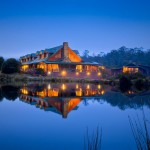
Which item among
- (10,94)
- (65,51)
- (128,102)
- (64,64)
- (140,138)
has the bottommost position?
(128,102)

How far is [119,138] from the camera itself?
9062 millimetres

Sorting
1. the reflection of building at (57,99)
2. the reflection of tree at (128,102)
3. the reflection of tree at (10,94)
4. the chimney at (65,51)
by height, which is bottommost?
the reflection of tree at (128,102)

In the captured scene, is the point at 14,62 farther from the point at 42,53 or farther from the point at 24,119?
the point at 24,119

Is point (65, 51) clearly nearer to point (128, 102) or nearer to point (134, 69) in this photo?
point (134, 69)

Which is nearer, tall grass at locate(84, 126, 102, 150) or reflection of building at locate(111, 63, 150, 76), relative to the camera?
tall grass at locate(84, 126, 102, 150)

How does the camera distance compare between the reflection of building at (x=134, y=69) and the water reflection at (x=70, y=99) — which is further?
the reflection of building at (x=134, y=69)

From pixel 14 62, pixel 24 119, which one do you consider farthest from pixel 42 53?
pixel 24 119

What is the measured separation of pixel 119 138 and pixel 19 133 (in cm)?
402

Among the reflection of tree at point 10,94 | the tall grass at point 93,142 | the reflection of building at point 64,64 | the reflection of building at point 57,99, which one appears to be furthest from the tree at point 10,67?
the tall grass at point 93,142

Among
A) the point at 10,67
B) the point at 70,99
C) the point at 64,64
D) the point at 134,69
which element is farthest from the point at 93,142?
the point at 134,69

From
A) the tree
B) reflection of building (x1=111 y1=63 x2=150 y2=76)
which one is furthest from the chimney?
reflection of building (x1=111 y1=63 x2=150 y2=76)

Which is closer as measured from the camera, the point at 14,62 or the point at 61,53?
the point at 14,62

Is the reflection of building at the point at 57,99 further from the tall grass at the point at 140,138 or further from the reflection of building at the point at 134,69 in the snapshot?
the reflection of building at the point at 134,69

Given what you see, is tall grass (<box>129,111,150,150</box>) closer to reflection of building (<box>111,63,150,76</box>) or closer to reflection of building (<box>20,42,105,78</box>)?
reflection of building (<box>20,42,105,78</box>)
